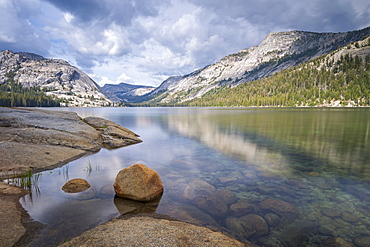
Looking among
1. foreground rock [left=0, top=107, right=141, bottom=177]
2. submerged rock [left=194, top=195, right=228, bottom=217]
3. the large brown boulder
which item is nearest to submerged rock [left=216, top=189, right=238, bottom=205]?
submerged rock [left=194, top=195, right=228, bottom=217]

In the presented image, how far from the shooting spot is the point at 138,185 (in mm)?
8727

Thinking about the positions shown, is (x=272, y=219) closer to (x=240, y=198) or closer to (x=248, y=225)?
(x=248, y=225)

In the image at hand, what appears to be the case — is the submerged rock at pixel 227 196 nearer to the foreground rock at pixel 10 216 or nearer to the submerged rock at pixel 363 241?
the submerged rock at pixel 363 241

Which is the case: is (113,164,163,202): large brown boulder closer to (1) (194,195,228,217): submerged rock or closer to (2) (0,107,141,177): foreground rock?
(1) (194,195,228,217): submerged rock

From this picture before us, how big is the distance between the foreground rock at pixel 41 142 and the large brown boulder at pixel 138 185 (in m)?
7.03

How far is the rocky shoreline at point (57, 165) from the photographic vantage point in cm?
471

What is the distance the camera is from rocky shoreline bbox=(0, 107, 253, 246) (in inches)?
185

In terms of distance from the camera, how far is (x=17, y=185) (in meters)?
9.45

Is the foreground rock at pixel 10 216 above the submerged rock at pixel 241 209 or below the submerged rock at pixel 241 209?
above

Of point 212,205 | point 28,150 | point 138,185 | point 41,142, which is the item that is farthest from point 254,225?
point 41,142

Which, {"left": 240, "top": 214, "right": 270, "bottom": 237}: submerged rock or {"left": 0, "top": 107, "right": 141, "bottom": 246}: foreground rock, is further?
{"left": 240, "top": 214, "right": 270, "bottom": 237}: submerged rock

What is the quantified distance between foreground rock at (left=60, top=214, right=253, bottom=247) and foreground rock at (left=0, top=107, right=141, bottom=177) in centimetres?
932

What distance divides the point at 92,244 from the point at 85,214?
3604 mm

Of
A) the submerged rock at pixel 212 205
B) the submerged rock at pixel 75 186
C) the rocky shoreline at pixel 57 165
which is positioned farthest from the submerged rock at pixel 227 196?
the submerged rock at pixel 75 186
